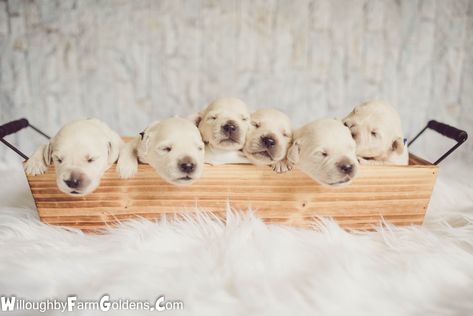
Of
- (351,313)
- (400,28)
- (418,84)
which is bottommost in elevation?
(351,313)

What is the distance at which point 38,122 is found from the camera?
205 cm

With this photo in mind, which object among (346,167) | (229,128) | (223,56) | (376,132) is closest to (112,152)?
(229,128)

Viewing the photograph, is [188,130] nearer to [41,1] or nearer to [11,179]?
[11,179]

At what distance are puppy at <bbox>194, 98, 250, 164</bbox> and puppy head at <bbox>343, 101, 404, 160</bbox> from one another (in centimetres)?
27

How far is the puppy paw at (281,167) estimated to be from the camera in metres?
1.07

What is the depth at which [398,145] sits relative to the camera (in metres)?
1.14

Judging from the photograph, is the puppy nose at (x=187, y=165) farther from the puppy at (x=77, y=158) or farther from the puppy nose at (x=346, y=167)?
the puppy nose at (x=346, y=167)

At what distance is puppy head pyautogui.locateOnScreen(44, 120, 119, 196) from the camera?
3.18ft

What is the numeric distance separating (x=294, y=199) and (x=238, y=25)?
1134mm

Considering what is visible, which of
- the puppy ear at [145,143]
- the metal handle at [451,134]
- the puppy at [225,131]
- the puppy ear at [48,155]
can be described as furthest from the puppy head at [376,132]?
the puppy ear at [48,155]

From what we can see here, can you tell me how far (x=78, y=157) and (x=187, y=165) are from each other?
0.77ft

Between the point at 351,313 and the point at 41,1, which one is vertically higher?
the point at 41,1

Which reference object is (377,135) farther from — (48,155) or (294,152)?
(48,155)

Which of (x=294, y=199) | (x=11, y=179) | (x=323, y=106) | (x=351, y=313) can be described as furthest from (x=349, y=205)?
(x=11, y=179)
